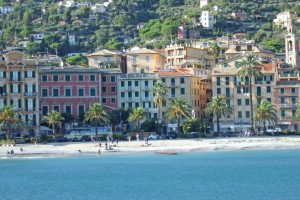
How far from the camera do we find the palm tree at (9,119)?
10925 centimetres

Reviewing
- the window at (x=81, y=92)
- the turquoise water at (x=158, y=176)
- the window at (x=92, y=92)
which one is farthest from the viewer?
the window at (x=92, y=92)

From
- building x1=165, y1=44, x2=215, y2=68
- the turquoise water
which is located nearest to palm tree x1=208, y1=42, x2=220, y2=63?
building x1=165, y1=44, x2=215, y2=68

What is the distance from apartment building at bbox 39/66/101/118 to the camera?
12156cm

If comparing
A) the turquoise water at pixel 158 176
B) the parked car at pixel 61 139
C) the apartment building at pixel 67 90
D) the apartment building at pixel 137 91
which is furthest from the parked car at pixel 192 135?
the apartment building at pixel 67 90

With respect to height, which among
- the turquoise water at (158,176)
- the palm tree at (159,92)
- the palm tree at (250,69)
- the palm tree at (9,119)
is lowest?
the turquoise water at (158,176)

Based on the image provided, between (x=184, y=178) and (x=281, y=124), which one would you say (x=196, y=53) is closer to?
(x=281, y=124)

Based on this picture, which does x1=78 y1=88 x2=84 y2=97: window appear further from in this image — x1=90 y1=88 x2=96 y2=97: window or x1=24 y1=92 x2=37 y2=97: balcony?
x1=24 y1=92 x2=37 y2=97: balcony

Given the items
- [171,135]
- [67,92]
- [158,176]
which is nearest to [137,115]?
[171,135]

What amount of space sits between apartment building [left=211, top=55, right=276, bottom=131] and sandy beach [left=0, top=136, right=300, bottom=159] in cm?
1302

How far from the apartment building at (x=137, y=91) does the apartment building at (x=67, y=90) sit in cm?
352

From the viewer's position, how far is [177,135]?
115 m

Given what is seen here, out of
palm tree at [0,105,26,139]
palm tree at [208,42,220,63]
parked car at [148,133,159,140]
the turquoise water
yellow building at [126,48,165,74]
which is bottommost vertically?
the turquoise water

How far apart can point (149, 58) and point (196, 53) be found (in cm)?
1413

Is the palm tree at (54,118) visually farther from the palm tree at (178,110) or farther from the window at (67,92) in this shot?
the palm tree at (178,110)
